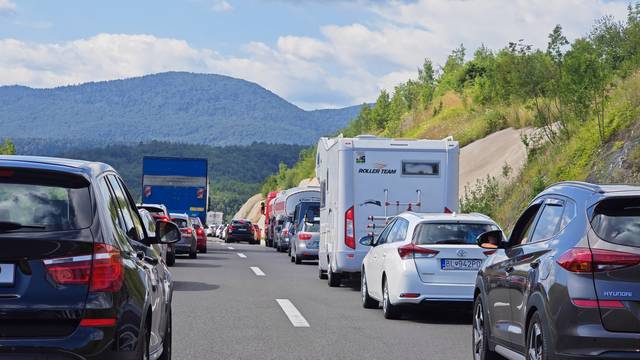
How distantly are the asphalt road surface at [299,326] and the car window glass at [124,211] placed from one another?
312cm

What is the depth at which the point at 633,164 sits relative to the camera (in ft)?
99.0

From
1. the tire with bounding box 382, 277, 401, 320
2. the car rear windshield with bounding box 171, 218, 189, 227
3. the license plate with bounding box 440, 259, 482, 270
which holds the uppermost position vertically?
the car rear windshield with bounding box 171, 218, 189, 227

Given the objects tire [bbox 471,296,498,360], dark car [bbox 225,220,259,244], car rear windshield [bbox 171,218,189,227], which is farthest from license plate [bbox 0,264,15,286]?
dark car [bbox 225,220,259,244]

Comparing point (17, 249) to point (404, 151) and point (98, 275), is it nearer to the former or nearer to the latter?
point (98, 275)

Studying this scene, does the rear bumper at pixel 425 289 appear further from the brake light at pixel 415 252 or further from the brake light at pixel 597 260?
the brake light at pixel 597 260

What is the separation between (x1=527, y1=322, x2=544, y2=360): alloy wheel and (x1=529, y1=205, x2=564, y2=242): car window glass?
684 mm

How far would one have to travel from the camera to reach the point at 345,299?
63.5 ft

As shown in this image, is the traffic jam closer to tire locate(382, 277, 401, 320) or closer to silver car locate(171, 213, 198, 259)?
tire locate(382, 277, 401, 320)

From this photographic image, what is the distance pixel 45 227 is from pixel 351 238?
47.2 feet

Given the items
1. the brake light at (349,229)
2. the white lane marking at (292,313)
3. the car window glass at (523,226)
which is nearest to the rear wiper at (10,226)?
the car window glass at (523,226)

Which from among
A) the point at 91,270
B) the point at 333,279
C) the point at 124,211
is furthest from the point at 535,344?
the point at 333,279

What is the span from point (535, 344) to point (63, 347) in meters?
3.44

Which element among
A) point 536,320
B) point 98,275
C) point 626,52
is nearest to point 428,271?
point 536,320

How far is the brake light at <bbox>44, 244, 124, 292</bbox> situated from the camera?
259 inches
